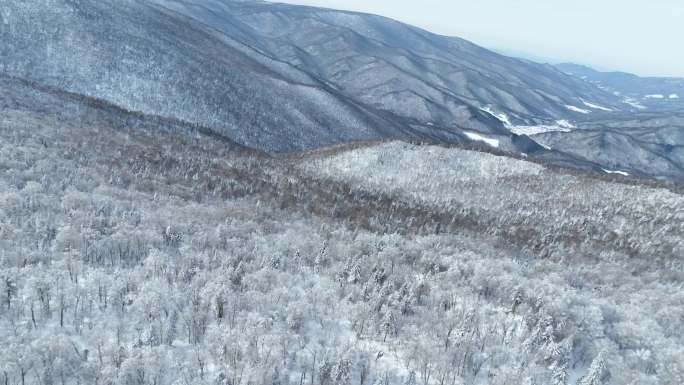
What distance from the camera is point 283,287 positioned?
8.23m

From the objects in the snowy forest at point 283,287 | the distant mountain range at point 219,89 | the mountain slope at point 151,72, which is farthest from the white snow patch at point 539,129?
the snowy forest at point 283,287

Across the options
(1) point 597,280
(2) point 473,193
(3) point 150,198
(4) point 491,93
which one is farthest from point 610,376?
(4) point 491,93

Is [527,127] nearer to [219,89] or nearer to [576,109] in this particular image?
[576,109]

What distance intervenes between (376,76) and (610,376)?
128 meters

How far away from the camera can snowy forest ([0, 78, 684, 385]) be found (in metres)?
6.11

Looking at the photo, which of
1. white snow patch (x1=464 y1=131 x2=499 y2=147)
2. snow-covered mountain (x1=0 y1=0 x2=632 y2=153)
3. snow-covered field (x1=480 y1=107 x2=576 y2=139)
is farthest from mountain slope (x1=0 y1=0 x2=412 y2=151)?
snow-covered field (x1=480 y1=107 x2=576 y2=139)

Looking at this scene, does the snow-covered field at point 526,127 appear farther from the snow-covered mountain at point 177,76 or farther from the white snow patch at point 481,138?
the snow-covered mountain at point 177,76

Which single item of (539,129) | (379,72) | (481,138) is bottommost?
(481,138)

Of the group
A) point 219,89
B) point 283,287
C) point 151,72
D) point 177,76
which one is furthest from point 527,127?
A: point 283,287

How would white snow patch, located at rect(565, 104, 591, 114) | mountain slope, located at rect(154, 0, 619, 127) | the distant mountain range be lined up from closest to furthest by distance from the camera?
the distant mountain range, mountain slope, located at rect(154, 0, 619, 127), white snow patch, located at rect(565, 104, 591, 114)

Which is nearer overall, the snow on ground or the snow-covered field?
the snow on ground

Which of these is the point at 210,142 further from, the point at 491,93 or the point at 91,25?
the point at 491,93

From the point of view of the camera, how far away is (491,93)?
15575 centimetres

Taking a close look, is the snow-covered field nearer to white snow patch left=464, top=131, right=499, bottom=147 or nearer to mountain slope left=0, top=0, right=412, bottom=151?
white snow patch left=464, top=131, right=499, bottom=147
